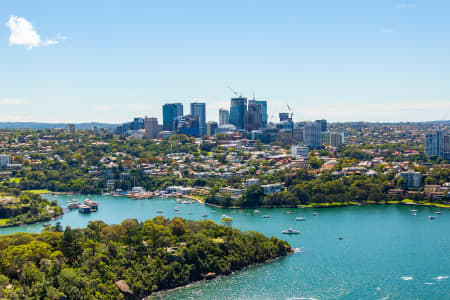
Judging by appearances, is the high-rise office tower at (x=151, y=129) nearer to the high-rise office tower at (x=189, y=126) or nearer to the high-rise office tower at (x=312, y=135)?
the high-rise office tower at (x=189, y=126)

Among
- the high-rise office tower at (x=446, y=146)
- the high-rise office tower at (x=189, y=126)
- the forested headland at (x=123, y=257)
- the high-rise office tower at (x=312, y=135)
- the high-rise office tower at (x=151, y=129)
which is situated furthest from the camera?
the high-rise office tower at (x=151, y=129)

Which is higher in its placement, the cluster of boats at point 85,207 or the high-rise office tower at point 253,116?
the high-rise office tower at point 253,116

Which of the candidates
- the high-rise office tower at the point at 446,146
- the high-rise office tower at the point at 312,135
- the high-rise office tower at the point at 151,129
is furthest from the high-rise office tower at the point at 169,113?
the high-rise office tower at the point at 446,146

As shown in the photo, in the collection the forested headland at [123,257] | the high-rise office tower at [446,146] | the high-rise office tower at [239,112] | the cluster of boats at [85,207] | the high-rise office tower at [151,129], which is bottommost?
the cluster of boats at [85,207]

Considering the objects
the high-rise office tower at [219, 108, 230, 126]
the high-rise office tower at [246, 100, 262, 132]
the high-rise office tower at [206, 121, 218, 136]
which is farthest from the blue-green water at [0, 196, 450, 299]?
the high-rise office tower at [219, 108, 230, 126]

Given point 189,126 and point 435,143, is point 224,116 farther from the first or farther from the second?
point 435,143

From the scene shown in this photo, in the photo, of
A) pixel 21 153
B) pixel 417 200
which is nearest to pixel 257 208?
pixel 417 200

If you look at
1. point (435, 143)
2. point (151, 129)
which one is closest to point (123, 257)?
point (435, 143)

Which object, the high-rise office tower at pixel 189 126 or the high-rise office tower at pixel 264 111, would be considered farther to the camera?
the high-rise office tower at pixel 264 111
